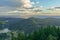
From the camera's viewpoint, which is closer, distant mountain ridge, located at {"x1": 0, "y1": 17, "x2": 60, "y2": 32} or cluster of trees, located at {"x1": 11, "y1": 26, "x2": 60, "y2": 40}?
cluster of trees, located at {"x1": 11, "y1": 26, "x2": 60, "y2": 40}

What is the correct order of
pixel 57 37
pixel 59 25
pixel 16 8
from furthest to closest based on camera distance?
pixel 16 8, pixel 59 25, pixel 57 37

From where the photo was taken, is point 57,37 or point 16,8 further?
point 16,8

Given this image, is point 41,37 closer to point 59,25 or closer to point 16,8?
point 59,25

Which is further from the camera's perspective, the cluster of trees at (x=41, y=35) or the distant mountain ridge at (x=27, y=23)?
Result: the distant mountain ridge at (x=27, y=23)

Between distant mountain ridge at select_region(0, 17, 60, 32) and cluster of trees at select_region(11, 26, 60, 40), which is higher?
distant mountain ridge at select_region(0, 17, 60, 32)

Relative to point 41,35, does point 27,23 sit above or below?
above

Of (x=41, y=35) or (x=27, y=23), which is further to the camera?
(x=27, y=23)

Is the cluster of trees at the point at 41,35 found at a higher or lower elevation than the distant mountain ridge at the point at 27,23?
lower

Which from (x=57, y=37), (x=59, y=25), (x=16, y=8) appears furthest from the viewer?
(x=16, y=8)

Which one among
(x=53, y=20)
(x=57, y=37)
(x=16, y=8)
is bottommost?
(x=57, y=37)

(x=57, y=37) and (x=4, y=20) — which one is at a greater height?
(x=4, y=20)

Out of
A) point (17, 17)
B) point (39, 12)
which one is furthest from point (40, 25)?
→ point (17, 17)
